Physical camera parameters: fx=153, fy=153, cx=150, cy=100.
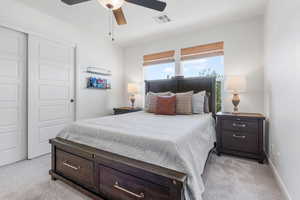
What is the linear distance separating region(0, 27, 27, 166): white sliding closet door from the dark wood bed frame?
1.13m

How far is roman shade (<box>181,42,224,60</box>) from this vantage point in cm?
327

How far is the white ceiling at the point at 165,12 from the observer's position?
8.26ft

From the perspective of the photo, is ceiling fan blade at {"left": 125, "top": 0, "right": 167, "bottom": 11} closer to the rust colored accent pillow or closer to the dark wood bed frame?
the rust colored accent pillow

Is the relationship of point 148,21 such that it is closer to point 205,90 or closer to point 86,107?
point 205,90

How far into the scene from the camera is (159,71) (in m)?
4.11

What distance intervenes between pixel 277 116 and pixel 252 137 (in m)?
0.63

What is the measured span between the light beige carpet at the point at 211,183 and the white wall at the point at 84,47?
150 cm

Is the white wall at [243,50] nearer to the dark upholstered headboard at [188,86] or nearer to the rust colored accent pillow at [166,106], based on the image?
the dark upholstered headboard at [188,86]

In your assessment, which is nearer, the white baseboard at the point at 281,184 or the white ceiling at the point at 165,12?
the white baseboard at the point at 281,184

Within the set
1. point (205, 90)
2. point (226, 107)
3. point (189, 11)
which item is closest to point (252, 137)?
point (226, 107)

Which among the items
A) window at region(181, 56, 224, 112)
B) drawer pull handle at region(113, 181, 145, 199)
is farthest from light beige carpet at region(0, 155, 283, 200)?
window at region(181, 56, 224, 112)

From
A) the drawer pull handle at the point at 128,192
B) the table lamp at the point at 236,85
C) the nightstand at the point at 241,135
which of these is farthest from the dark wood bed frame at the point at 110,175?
the table lamp at the point at 236,85

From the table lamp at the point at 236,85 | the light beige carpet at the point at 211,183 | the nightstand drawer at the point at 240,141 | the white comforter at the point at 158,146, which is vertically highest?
the table lamp at the point at 236,85

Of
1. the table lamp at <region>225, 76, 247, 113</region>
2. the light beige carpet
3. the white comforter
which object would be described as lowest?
the light beige carpet
